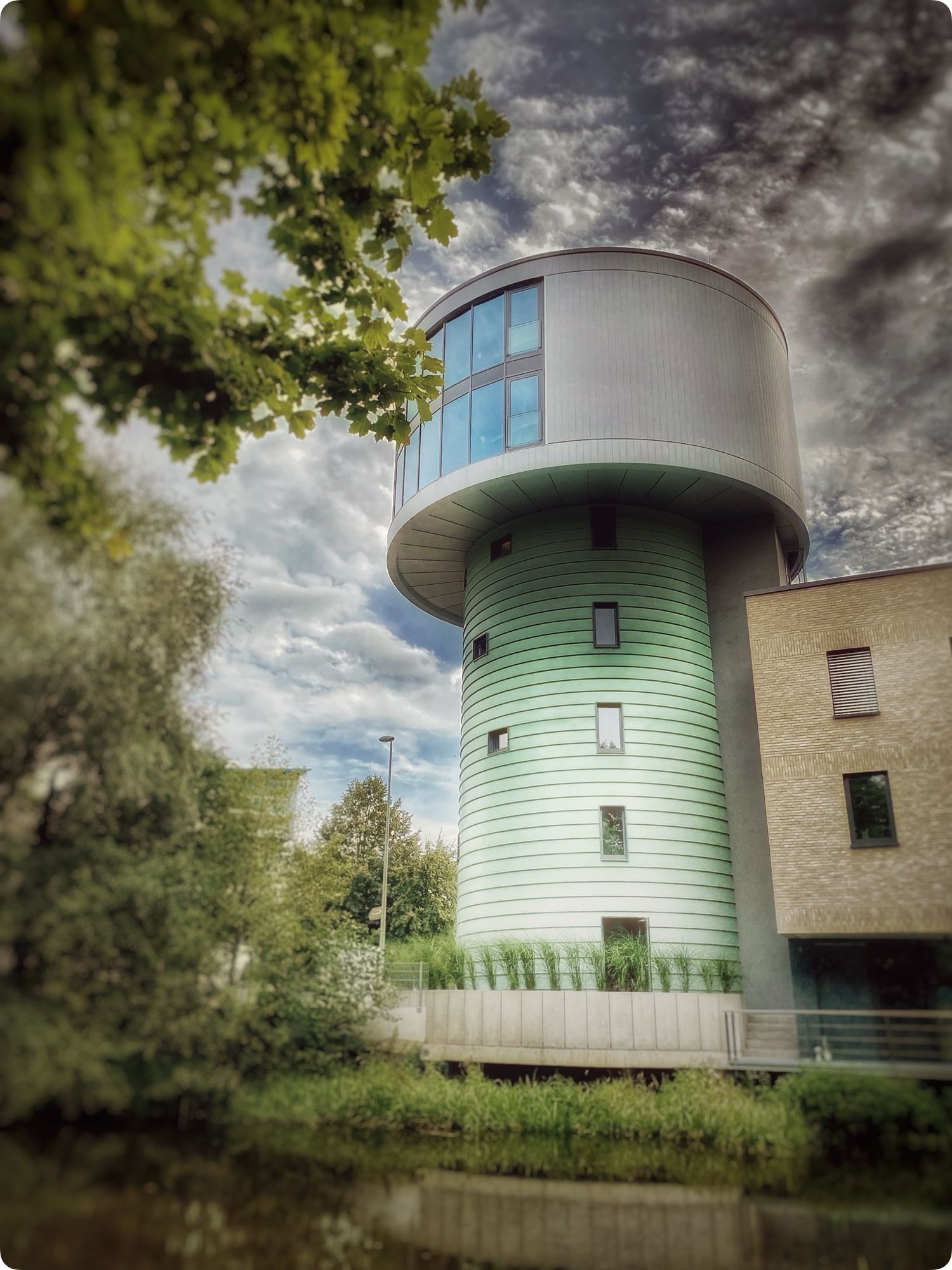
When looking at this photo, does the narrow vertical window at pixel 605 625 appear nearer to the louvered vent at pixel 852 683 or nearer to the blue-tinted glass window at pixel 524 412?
the blue-tinted glass window at pixel 524 412

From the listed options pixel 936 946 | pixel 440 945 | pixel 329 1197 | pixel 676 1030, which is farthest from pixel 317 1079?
pixel 936 946

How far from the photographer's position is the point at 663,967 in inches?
615

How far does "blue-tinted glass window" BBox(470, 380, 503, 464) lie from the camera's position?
59.7ft

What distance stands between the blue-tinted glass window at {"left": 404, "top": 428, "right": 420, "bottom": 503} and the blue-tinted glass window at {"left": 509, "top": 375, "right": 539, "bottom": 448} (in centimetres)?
281

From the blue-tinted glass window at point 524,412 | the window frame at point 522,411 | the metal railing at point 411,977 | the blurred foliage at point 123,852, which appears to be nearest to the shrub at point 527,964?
the metal railing at point 411,977

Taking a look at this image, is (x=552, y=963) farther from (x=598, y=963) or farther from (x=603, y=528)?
(x=603, y=528)

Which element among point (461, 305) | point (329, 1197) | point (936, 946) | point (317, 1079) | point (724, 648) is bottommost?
point (329, 1197)

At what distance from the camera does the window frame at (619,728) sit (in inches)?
695

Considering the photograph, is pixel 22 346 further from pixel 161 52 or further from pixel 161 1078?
pixel 161 1078

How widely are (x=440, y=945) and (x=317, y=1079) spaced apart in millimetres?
7761

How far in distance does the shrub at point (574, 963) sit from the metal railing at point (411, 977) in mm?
2720

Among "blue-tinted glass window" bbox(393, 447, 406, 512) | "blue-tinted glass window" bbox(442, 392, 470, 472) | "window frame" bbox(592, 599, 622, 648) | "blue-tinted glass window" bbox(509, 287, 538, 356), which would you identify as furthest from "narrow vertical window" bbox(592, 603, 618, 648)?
"blue-tinted glass window" bbox(509, 287, 538, 356)

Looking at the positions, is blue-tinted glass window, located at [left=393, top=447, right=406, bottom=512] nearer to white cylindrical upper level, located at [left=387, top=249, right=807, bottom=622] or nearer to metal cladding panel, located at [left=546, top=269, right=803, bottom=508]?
white cylindrical upper level, located at [left=387, top=249, right=807, bottom=622]

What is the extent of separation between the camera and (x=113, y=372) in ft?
20.3
